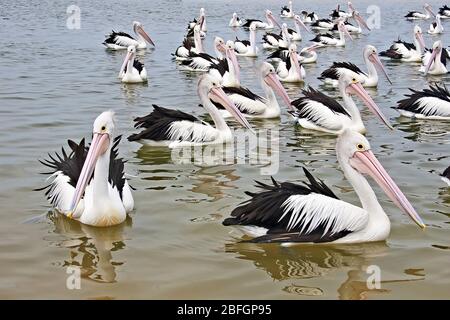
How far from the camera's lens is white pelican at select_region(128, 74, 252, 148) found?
25.3ft

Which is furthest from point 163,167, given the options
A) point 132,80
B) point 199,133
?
point 132,80

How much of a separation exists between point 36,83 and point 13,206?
6.42 metres

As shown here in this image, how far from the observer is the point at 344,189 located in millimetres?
6234

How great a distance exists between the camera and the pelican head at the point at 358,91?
8.06 metres

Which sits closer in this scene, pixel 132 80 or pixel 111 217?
pixel 111 217

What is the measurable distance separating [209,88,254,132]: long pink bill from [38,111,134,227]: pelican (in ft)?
8.57

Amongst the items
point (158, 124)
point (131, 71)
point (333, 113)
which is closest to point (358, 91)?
point (333, 113)

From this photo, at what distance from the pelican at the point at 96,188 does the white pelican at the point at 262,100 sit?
394cm

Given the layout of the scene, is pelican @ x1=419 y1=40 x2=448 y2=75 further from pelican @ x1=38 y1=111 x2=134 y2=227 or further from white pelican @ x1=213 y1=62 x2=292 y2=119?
pelican @ x1=38 y1=111 x2=134 y2=227

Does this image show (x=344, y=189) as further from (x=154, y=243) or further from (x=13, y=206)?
(x=13, y=206)

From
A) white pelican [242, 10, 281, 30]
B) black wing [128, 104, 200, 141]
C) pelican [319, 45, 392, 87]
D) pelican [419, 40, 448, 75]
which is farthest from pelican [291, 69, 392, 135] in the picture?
white pelican [242, 10, 281, 30]

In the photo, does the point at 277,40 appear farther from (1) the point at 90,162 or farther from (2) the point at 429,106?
(1) the point at 90,162

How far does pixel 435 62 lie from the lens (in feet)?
43.8

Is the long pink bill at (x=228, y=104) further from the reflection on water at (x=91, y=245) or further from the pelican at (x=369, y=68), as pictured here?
the pelican at (x=369, y=68)
